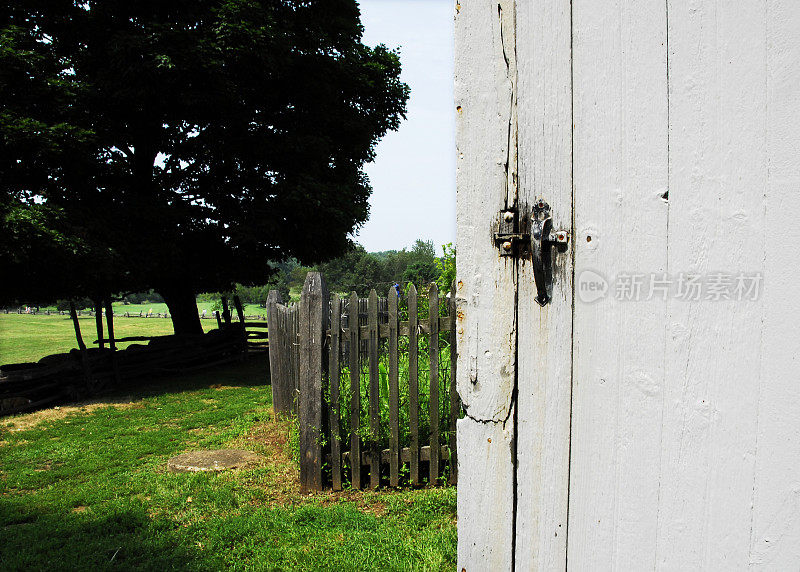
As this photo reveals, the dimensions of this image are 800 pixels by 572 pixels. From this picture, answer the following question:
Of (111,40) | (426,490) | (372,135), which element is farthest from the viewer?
(372,135)

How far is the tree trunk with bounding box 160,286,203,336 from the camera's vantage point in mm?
14781

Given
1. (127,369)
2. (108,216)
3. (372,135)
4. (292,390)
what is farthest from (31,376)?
(372,135)

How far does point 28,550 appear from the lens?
3791mm

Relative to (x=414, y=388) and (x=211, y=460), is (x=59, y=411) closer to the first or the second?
(x=211, y=460)

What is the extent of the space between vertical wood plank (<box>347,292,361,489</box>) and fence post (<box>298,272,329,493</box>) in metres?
0.24

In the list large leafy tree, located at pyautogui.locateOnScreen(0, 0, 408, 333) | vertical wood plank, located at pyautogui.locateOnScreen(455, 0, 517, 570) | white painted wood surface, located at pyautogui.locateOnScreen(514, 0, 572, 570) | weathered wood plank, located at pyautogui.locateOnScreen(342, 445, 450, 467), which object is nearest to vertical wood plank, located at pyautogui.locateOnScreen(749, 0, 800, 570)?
white painted wood surface, located at pyautogui.locateOnScreen(514, 0, 572, 570)

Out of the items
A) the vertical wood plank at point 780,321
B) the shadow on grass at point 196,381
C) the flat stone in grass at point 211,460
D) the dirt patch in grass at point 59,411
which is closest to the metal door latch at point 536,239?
the vertical wood plank at point 780,321

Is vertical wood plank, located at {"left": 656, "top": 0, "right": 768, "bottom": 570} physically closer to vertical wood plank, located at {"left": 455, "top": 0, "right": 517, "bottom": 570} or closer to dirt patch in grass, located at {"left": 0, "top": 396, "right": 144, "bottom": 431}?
vertical wood plank, located at {"left": 455, "top": 0, "right": 517, "bottom": 570}

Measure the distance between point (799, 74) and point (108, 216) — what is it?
12.4 metres

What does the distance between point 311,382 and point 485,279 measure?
11.7ft

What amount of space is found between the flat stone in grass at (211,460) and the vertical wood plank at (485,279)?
A: 485 centimetres

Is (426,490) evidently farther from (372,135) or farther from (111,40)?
(372,135)

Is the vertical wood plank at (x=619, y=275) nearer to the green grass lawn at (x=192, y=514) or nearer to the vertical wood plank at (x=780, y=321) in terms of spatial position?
the vertical wood plank at (x=780, y=321)

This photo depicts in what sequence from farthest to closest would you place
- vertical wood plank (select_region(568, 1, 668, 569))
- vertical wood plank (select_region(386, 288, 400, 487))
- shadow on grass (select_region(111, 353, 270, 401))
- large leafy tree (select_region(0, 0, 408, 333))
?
shadow on grass (select_region(111, 353, 270, 401)) < large leafy tree (select_region(0, 0, 408, 333)) < vertical wood plank (select_region(386, 288, 400, 487)) < vertical wood plank (select_region(568, 1, 668, 569))
